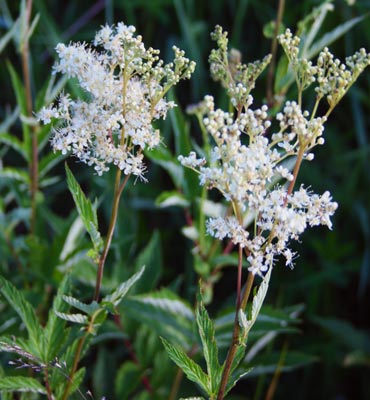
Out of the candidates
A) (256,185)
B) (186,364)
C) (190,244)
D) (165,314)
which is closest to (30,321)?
(186,364)

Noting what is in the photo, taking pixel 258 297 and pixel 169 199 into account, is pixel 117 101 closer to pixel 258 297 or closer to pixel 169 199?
pixel 258 297

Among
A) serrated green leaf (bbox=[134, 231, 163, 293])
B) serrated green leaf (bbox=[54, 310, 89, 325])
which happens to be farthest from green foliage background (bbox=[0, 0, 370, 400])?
serrated green leaf (bbox=[54, 310, 89, 325])

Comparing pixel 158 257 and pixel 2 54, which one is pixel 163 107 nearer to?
pixel 158 257

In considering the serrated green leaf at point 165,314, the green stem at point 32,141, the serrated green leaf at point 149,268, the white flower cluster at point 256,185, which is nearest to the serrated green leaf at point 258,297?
the white flower cluster at point 256,185

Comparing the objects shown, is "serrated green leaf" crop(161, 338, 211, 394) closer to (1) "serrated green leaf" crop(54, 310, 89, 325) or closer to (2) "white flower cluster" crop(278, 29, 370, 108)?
(1) "serrated green leaf" crop(54, 310, 89, 325)

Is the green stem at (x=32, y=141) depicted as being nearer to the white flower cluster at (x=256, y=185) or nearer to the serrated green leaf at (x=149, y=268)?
the serrated green leaf at (x=149, y=268)

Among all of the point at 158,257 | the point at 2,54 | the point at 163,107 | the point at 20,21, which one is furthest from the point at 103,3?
the point at 163,107
